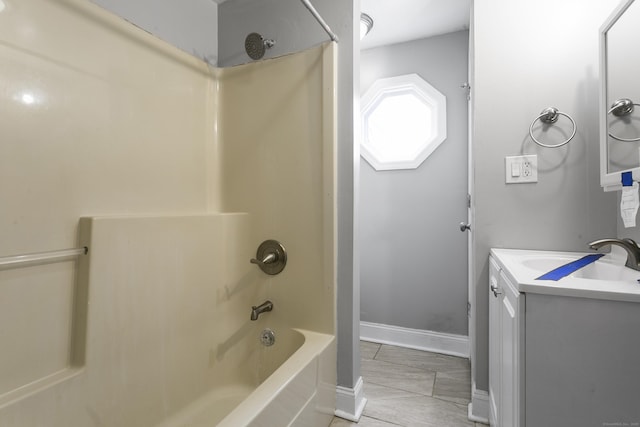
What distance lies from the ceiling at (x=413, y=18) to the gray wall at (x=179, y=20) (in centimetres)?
104

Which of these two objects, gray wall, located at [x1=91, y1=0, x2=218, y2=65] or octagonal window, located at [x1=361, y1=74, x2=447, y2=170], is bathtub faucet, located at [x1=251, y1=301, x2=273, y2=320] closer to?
octagonal window, located at [x1=361, y1=74, x2=447, y2=170]

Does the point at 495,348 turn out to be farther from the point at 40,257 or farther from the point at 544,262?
the point at 40,257

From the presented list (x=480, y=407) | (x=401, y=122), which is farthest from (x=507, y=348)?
(x=401, y=122)

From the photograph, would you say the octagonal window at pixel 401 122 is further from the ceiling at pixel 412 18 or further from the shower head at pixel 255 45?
the shower head at pixel 255 45

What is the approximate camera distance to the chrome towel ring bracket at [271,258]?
5.02 ft

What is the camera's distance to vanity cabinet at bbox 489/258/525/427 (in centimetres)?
80

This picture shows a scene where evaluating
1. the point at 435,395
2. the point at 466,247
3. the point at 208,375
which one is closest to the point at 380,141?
the point at 466,247

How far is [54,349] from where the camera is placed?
1.00 metres

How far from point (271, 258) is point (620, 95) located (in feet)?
5.54

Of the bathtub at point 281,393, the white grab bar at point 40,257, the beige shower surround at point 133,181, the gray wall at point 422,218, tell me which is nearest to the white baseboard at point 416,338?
the gray wall at point 422,218

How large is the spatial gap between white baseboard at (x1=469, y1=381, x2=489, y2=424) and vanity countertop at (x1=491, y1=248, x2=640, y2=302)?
0.72 meters

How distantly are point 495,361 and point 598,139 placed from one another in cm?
112

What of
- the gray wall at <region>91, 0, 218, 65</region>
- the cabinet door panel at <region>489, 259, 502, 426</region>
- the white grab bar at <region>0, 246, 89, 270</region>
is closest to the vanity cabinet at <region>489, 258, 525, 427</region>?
the cabinet door panel at <region>489, 259, 502, 426</region>

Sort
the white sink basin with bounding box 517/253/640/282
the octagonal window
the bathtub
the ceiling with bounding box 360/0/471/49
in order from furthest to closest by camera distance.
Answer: the octagonal window, the ceiling with bounding box 360/0/471/49, the white sink basin with bounding box 517/253/640/282, the bathtub
